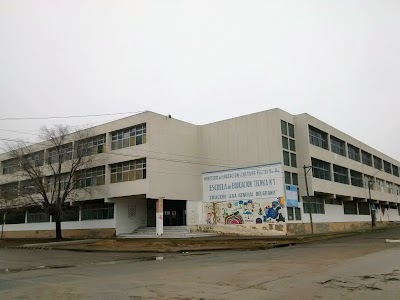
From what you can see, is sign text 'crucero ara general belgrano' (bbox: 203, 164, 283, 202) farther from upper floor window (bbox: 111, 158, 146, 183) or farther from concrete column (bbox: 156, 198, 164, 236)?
upper floor window (bbox: 111, 158, 146, 183)

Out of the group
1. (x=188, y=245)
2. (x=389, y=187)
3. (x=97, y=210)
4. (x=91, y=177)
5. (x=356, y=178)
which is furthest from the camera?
(x=389, y=187)

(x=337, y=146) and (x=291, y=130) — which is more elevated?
(x=291, y=130)

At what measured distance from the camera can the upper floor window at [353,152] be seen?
185 ft

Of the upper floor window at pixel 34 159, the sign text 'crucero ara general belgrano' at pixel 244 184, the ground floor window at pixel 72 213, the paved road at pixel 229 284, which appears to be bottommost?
the paved road at pixel 229 284

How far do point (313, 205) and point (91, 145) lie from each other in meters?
26.8

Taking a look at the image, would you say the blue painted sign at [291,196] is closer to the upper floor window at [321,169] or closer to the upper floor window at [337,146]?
the upper floor window at [321,169]

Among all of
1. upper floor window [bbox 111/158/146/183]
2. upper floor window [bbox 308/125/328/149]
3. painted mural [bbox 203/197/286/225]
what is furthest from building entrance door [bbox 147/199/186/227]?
upper floor window [bbox 308/125/328/149]

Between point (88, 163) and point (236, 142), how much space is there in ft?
55.4

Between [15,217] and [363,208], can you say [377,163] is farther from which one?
[15,217]

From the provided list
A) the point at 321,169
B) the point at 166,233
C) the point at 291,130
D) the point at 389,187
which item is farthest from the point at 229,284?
the point at 389,187

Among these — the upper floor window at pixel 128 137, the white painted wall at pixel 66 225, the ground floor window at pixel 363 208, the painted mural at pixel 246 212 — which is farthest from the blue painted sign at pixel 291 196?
the ground floor window at pixel 363 208

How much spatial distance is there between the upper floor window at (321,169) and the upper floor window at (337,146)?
348 centimetres

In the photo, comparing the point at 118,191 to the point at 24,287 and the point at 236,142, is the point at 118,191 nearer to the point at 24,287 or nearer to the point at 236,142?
the point at 236,142

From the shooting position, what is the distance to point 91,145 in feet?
155
